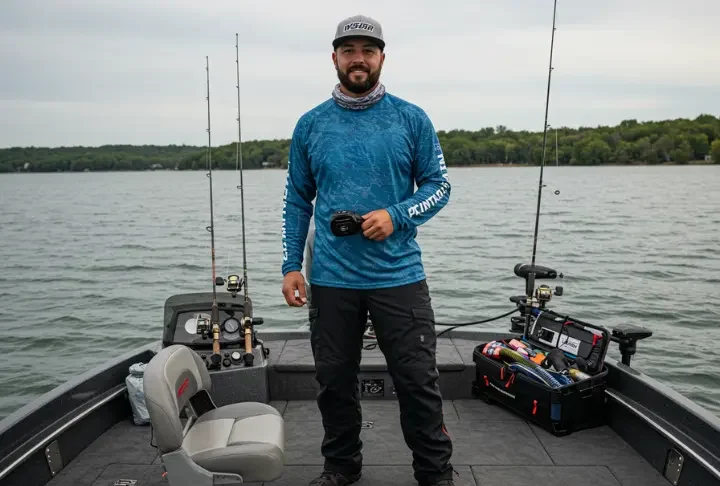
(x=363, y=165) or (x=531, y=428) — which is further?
(x=531, y=428)

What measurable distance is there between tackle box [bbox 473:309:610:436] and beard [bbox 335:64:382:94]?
200 centimetres

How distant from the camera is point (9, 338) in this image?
11781 mm

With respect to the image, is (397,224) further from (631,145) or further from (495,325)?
(631,145)

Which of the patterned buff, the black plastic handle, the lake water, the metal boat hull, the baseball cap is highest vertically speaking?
the baseball cap

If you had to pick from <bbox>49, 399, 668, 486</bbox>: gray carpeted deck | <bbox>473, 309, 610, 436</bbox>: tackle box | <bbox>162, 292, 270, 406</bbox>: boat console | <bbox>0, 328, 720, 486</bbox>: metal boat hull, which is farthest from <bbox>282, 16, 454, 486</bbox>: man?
<bbox>162, 292, 270, 406</bbox>: boat console

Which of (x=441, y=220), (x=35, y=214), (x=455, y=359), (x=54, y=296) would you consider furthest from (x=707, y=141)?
(x=455, y=359)

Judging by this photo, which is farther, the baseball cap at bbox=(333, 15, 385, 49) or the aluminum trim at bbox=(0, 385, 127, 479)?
the aluminum trim at bbox=(0, 385, 127, 479)

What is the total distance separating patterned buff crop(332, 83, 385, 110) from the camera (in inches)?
106

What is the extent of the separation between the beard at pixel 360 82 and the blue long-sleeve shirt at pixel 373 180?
0.09 m

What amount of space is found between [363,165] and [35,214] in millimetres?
35164

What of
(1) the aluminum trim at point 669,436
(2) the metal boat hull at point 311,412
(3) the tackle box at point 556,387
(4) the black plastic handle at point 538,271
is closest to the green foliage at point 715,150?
(4) the black plastic handle at point 538,271

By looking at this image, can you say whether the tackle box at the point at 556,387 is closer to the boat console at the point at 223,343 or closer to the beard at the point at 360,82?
the boat console at the point at 223,343

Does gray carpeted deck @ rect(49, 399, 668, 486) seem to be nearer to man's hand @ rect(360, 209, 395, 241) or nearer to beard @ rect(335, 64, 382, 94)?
man's hand @ rect(360, 209, 395, 241)

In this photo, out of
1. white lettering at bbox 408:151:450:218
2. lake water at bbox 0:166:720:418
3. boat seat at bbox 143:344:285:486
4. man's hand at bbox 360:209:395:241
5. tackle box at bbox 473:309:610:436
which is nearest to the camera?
boat seat at bbox 143:344:285:486
